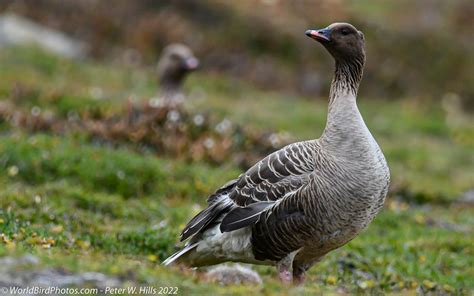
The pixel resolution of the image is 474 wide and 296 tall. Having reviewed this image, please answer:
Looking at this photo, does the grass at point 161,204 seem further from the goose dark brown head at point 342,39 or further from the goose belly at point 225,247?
the goose dark brown head at point 342,39

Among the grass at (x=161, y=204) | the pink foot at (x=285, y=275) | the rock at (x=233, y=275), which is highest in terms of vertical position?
the pink foot at (x=285, y=275)

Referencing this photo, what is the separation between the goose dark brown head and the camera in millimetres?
8758

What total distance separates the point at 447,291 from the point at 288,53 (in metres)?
15.8

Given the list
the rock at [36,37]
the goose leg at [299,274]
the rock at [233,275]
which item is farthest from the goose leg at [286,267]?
the rock at [36,37]

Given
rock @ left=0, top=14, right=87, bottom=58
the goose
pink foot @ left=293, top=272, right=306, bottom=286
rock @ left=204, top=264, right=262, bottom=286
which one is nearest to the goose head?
rock @ left=0, top=14, right=87, bottom=58

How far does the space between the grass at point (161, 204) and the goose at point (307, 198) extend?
52 centimetres

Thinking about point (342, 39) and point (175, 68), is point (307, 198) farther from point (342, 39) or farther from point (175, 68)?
point (175, 68)

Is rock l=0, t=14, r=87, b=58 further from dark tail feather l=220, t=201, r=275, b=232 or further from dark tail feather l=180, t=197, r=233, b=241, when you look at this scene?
dark tail feather l=220, t=201, r=275, b=232

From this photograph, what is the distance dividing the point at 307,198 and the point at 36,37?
1684 centimetres

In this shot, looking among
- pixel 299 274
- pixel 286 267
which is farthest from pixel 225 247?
pixel 299 274

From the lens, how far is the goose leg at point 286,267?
8.30 meters

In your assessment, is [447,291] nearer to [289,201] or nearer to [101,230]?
[289,201]

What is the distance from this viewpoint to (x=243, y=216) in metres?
8.39

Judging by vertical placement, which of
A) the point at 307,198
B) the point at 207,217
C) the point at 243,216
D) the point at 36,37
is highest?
the point at 307,198
